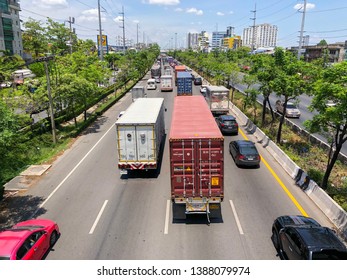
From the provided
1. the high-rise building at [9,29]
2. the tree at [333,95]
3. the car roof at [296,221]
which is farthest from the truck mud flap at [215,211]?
the high-rise building at [9,29]

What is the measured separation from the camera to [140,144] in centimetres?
1792

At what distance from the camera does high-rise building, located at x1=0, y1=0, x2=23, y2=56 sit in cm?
7156

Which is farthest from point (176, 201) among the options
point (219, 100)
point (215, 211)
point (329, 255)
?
point (219, 100)

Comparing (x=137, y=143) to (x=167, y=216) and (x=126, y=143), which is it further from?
(x=167, y=216)

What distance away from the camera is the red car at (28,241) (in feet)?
32.4

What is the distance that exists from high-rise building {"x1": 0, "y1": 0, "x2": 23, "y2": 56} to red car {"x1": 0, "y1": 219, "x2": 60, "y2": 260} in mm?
68933

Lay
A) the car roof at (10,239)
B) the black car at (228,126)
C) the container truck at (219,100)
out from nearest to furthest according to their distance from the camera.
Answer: the car roof at (10,239) < the black car at (228,126) < the container truck at (219,100)

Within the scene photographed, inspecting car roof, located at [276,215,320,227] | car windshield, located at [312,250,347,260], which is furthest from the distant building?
car windshield, located at [312,250,347,260]

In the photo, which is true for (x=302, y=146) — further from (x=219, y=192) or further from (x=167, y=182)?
(x=219, y=192)

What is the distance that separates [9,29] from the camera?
74.4 metres

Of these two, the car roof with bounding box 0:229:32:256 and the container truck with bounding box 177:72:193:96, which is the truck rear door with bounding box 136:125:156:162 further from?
the container truck with bounding box 177:72:193:96

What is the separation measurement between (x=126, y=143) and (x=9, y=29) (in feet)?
241

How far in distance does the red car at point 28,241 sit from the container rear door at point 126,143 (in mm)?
6520

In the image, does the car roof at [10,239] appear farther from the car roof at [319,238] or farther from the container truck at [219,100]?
the container truck at [219,100]
